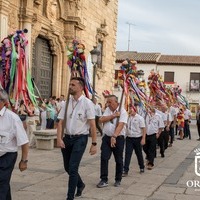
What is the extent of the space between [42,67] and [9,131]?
1505 cm

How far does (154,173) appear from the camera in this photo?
9.43m

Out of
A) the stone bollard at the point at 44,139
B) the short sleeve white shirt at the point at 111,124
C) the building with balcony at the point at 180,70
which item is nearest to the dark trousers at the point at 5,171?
the short sleeve white shirt at the point at 111,124

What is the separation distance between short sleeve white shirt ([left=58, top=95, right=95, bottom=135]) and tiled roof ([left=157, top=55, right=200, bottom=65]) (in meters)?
48.2

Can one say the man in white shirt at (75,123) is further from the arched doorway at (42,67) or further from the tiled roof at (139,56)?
the tiled roof at (139,56)

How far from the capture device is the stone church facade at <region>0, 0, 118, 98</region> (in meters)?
16.5

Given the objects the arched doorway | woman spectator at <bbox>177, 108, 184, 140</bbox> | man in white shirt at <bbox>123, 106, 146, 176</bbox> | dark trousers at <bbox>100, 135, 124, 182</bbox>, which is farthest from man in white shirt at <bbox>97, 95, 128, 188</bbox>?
woman spectator at <bbox>177, 108, 184, 140</bbox>

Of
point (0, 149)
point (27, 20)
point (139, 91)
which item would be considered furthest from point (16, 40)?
point (27, 20)

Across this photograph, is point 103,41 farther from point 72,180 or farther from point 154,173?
point 72,180

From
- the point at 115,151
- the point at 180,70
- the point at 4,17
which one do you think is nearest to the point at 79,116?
the point at 115,151

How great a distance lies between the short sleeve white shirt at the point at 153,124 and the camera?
1044 cm

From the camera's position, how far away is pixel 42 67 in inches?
773

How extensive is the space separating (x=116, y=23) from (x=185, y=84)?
2787 centimetres

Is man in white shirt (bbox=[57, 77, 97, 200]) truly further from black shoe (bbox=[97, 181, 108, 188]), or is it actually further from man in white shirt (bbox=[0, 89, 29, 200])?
man in white shirt (bbox=[0, 89, 29, 200])

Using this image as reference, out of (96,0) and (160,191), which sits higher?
(96,0)
